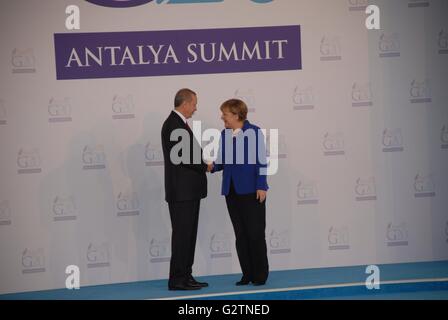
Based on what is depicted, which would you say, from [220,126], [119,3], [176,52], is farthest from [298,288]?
[119,3]

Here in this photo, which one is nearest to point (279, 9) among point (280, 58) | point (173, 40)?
point (280, 58)

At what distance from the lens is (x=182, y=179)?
7230mm

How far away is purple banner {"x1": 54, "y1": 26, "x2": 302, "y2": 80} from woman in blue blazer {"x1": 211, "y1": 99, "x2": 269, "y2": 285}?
92 centimetres

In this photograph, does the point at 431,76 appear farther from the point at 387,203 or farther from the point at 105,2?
the point at 105,2

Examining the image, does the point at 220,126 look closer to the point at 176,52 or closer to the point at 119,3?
the point at 176,52

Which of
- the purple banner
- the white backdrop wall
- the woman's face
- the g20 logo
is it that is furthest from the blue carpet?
the g20 logo

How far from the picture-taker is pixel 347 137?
8289 millimetres

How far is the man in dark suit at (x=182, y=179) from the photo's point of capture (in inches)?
283

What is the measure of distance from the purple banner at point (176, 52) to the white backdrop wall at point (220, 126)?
78 millimetres

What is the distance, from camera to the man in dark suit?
7180 mm

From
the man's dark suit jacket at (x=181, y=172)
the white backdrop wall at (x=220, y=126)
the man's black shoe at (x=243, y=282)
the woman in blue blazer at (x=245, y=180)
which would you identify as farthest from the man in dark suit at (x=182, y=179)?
the white backdrop wall at (x=220, y=126)

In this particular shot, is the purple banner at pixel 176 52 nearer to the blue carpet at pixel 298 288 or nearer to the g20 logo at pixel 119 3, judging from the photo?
the g20 logo at pixel 119 3

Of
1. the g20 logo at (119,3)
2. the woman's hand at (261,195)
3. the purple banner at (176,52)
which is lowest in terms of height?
the woman's hand at (261,195)
